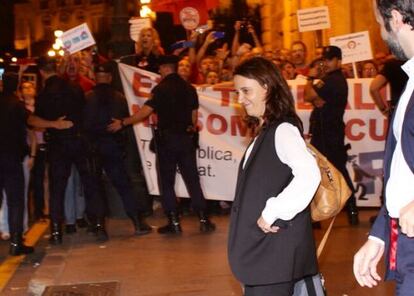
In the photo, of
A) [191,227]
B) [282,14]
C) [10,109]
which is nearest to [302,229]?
[10,109]

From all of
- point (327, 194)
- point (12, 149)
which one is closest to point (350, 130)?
point (12, 149)

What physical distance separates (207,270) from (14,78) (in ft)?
9.25

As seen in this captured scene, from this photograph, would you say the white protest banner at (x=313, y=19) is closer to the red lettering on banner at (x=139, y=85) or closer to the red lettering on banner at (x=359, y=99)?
the red lettering on banner at (x=359, y=99)

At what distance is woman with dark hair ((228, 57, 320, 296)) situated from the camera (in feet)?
13.6

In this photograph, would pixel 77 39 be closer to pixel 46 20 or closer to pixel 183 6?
pixel 183 6

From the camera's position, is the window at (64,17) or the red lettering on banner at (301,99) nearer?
the red lettering on banner at (301,99)

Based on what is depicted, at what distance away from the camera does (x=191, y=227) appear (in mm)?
10078

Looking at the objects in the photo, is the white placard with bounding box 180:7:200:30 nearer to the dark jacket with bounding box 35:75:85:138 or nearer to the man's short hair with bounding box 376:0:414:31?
the dark jacket with bounding box 35:75:85:138

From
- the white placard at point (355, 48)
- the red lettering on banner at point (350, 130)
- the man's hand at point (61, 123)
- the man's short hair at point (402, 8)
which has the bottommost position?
the red lettering on banner at point (350, 130)

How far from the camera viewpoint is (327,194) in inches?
173

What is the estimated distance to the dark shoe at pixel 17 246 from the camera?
8.86 meters

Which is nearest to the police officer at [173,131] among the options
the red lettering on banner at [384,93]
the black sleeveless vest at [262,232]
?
the red lettering on banner at [384,93]

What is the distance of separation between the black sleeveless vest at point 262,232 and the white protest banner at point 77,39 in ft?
25.2

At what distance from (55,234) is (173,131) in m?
1.71
